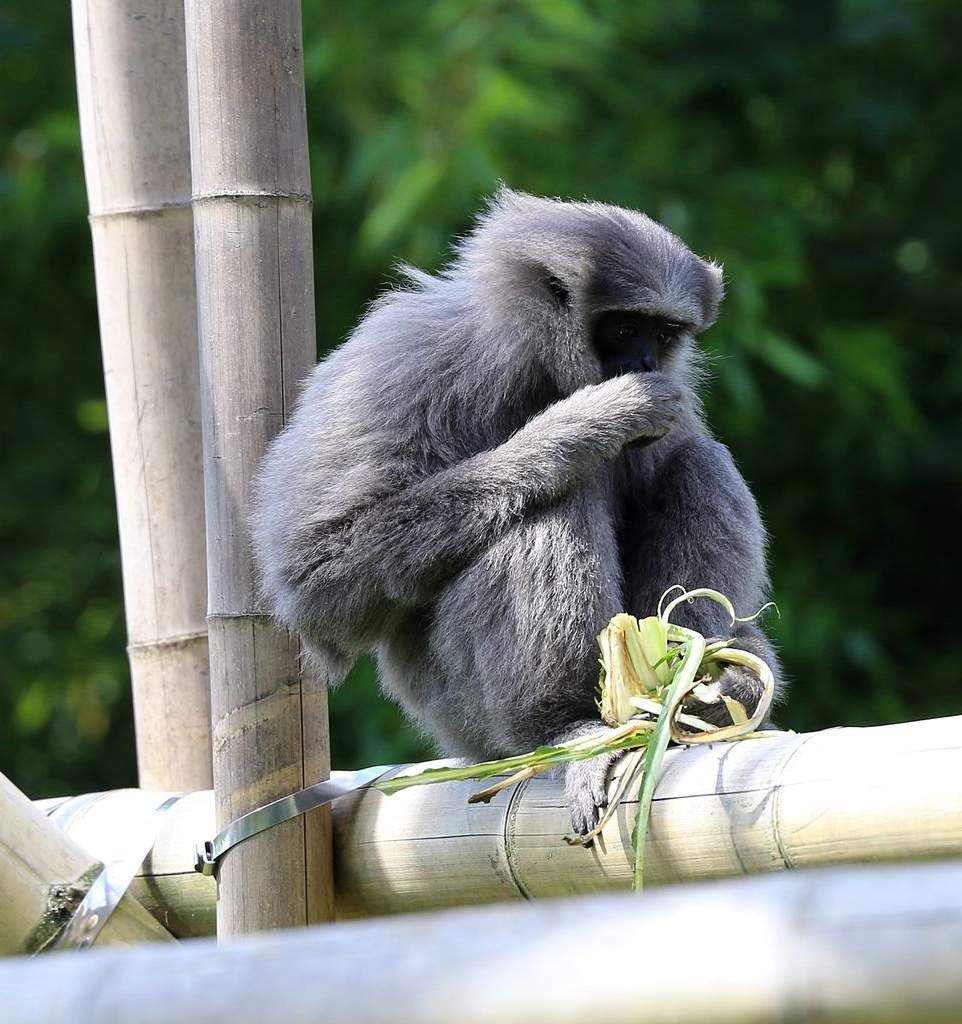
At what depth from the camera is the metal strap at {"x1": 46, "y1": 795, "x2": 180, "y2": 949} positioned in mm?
3379

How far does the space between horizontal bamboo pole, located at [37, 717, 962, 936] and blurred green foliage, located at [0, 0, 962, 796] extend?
421 cm

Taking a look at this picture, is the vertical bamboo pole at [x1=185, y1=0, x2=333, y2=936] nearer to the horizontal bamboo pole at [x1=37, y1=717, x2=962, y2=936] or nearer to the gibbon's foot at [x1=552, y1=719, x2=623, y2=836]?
the horizontal bamboo pole at [x1=37, y1=717, x2=962, y2=936]

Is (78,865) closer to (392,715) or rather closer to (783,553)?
(392,715)

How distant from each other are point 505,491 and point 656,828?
Answer: 1078 millimetres

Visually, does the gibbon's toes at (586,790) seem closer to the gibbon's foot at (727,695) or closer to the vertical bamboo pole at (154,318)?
the gibbon's foot at (727,695)

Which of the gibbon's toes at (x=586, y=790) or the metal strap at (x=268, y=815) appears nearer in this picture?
the gibbon's toes at (x=586, y=790)

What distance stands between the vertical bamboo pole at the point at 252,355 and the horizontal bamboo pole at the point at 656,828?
0.21 metres

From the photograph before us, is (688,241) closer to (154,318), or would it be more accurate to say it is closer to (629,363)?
(629,363)

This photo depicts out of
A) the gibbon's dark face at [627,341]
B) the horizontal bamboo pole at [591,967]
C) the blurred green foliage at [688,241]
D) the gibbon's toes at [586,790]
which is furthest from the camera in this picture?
the blurred green foliage at [688,241]

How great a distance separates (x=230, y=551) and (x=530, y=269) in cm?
118

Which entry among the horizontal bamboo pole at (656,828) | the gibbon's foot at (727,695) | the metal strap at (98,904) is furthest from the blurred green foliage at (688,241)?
the metal strap at (98,904)

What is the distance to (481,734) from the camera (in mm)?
4047

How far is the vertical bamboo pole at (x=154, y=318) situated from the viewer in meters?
4.30

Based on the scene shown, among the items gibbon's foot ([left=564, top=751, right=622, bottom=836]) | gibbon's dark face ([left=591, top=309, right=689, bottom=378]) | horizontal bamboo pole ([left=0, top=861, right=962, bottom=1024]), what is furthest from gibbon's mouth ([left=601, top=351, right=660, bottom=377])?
horizontal bamboo pole ([left=0, top=861, right=962, bottom=1024])
